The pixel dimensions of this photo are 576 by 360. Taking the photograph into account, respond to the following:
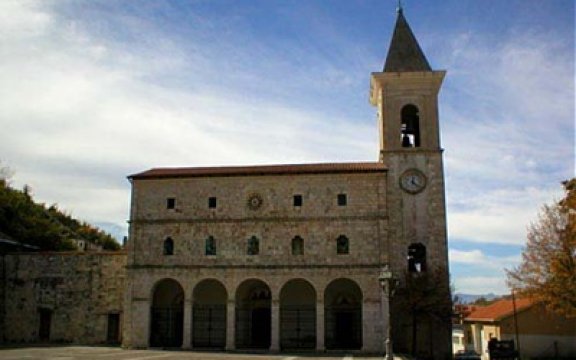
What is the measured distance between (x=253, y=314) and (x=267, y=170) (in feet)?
28.9

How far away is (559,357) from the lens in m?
37.6

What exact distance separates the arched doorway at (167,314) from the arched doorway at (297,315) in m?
6.32

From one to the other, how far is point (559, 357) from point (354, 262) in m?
16.7

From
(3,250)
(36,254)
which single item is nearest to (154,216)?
(36,254)

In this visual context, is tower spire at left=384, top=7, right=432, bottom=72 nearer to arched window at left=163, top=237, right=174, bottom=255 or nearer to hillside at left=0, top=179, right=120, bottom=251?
arched window at left=163, top=237, right=174, bottom=255

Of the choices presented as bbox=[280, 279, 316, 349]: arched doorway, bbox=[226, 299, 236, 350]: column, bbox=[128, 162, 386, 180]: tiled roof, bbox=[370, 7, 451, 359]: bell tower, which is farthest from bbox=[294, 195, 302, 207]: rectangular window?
bbox=[226, 299, 236, 350]: column

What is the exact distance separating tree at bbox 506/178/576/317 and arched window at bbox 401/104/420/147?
9325mm

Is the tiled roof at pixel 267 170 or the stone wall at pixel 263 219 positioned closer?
the stone wall at pixel 263 219

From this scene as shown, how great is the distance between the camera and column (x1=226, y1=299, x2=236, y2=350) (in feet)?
105

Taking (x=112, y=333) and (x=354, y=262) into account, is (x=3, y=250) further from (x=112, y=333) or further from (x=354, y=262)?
(x=354, y=262)

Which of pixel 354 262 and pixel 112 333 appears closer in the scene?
pixel 354 262

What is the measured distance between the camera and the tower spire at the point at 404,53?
35.8m

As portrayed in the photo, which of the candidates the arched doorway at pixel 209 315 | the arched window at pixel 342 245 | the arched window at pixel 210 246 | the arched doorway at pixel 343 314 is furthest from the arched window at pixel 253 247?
the arched doorway at pixel 343 314

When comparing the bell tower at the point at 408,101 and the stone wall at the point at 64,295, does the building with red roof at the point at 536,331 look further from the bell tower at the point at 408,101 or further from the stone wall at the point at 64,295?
the stone wall at the point at 64,295
